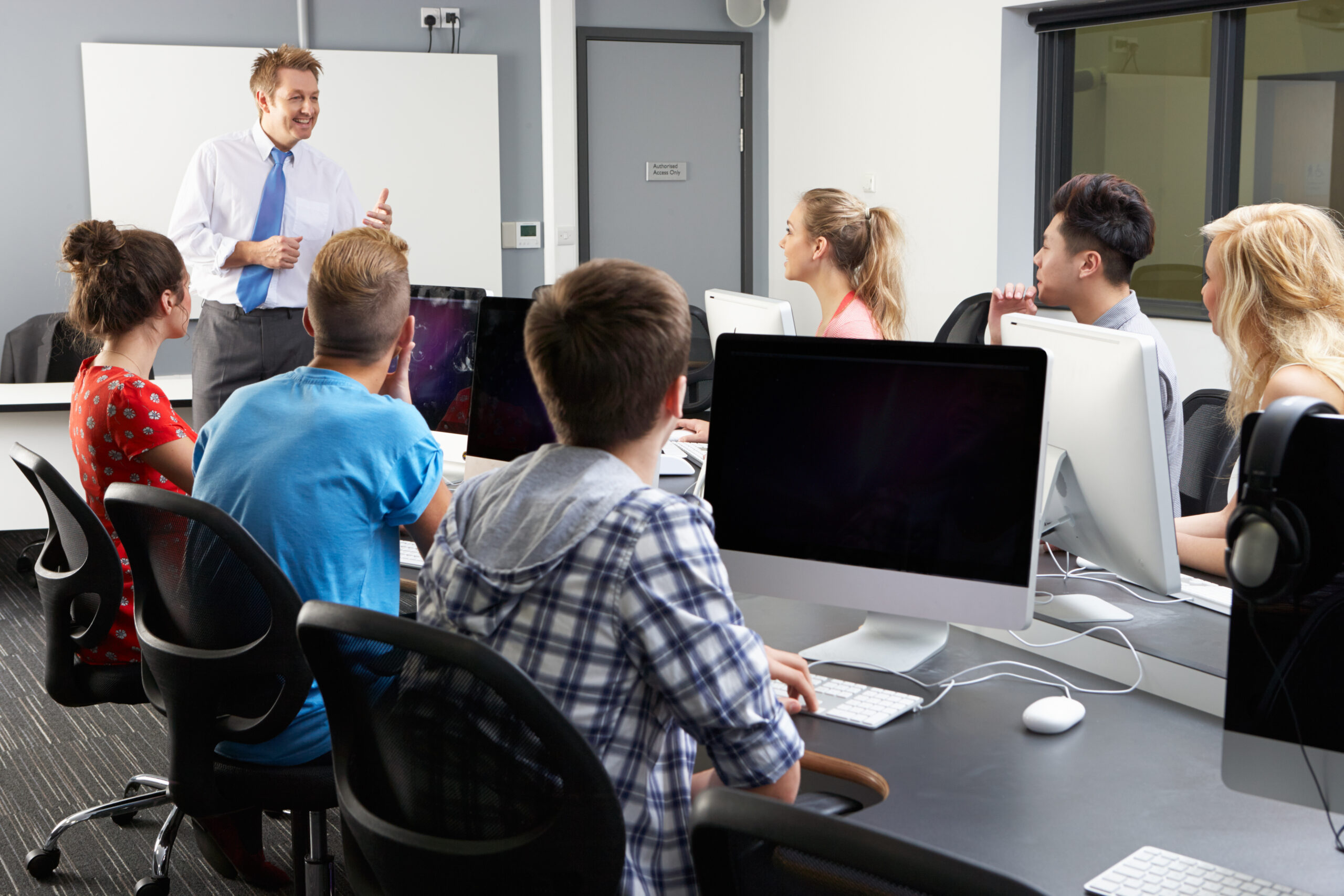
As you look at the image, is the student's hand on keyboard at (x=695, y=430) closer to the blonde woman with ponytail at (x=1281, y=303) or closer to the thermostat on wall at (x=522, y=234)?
the blonde woman with ponytail at (x=1281, y=303)

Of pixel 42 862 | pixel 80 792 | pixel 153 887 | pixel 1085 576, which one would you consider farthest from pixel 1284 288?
pixel 80 792

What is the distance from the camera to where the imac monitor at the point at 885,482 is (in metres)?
1.56

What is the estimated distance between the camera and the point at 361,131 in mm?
6117

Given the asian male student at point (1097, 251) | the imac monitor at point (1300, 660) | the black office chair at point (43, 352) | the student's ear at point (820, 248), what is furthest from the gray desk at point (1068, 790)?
the black office chair at point (43, 352)

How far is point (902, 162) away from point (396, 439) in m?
4.48

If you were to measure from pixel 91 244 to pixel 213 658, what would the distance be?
1030mm

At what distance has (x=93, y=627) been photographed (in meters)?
2.16

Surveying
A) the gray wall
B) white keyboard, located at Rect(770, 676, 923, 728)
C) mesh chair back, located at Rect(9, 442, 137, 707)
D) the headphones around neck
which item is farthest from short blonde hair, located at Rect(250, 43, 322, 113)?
the headphones around neck

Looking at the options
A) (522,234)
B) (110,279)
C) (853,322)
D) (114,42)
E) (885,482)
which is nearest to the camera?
(885,482)

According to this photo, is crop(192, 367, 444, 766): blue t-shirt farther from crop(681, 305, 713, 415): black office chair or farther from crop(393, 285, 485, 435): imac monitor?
crop(681, 305, 713, 415): black office chair

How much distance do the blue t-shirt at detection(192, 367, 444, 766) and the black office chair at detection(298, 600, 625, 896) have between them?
54cm

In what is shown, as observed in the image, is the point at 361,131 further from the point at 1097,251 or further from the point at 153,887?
the point at 153,887

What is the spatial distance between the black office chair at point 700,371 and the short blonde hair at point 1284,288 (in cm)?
280

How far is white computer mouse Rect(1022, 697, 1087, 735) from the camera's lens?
147 cm
